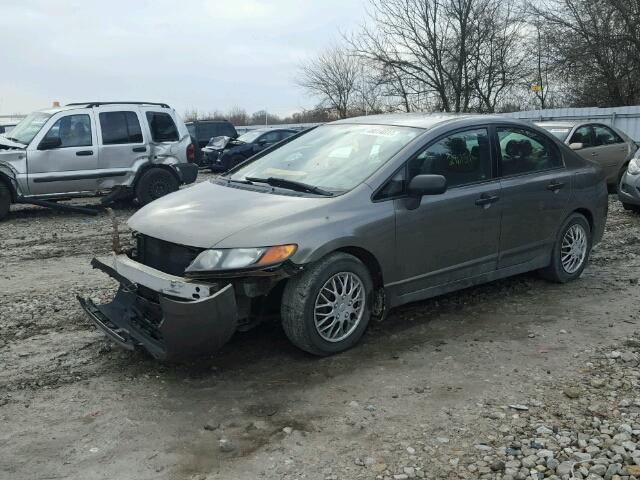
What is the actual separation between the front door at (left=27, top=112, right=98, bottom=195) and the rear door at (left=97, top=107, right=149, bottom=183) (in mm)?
153

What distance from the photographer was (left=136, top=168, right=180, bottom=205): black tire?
11.2 m

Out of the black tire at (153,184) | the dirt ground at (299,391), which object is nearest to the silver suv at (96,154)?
the black tire at (153,184)

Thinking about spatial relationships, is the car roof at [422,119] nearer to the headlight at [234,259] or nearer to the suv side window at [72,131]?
the headlight at [234,259]

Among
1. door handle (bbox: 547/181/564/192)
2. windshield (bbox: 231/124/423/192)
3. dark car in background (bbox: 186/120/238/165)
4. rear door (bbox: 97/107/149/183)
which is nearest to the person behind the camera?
windshield (bbox: 231/124/423/192)

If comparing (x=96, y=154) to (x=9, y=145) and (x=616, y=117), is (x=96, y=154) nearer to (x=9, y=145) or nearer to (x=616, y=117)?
(x=9, y=145)

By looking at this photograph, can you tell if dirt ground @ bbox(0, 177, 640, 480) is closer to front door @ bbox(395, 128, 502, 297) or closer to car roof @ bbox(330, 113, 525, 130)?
front door @ bbox(395, 128, 502, 297)

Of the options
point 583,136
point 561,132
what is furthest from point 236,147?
point 583,136

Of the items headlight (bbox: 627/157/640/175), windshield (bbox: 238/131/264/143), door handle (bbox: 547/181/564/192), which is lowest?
headlight (bbox: 627/157/640/175)

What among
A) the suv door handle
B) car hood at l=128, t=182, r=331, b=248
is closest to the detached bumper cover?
car hood at l=128, t=182, r=331, b=248

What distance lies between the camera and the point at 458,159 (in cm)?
499

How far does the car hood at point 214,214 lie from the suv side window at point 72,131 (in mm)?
6696

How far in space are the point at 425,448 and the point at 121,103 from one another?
9.64 m

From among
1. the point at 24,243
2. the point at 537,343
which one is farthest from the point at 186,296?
the point at 24,243

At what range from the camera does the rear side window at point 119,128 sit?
35.8ft
